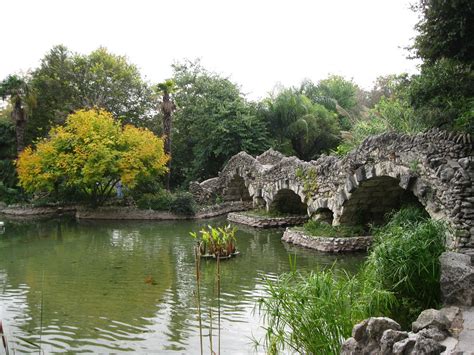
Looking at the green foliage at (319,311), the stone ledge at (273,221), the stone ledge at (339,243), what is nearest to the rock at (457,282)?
the green foliage at (319,311)

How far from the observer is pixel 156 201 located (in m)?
24.6

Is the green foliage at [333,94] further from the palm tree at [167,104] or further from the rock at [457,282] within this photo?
the rock at [457,282]

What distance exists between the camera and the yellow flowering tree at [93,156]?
22.8 meters

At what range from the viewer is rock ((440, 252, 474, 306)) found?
21.6 ft

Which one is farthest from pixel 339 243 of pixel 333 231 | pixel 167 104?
pixel 167 104

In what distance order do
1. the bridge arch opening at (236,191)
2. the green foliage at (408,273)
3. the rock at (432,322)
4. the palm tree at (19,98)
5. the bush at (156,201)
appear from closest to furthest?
the rock at (432,322)
the green foliage at (408,273)
the bush at (156,201)
the bridge arch opening at (236,191)
the palm tree at (19,98)

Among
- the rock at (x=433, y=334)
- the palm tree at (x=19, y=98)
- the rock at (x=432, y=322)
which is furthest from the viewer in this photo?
the palm tree at (x=19, y=98)

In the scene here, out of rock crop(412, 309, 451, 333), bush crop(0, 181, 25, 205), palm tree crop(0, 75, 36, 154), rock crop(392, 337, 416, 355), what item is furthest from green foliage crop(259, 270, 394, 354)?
palm tree crop(0, 75, 36, 154)

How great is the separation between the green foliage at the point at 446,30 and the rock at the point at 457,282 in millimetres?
5264

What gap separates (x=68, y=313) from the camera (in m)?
8.98

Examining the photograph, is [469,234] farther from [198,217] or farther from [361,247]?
[198,217]

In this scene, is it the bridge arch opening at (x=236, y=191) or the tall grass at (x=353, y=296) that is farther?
the bridge arch opening at (x=236, y=191)

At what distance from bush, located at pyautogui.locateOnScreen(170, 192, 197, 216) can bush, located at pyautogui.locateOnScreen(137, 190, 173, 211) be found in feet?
0.94

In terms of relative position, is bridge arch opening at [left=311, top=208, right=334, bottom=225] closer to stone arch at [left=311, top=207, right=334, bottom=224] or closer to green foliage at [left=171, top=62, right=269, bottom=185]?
stone arch at [left=311, top=207, right=334, bottom=224]
